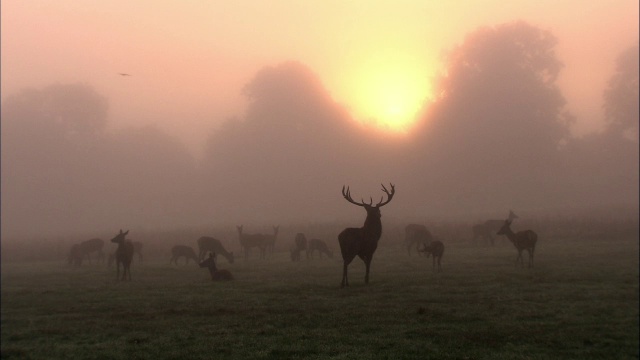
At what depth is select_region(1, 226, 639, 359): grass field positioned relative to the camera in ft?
46.0

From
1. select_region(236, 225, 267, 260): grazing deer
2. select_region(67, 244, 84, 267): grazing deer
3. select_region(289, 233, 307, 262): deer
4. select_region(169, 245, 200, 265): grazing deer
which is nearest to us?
select_region(169, 245, 200, 265): grazing deer

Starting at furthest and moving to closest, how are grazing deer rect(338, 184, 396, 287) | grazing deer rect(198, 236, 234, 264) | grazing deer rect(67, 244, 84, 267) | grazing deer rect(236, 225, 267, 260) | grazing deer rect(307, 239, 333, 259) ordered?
1. grazing deer rect(236, 225, 267, 260)
2. grazing deer rect(67, 244, 84, 267)
3. grazing deer rect(307, 239, 333, 259)
4. grazing deer rect(198, 236, 234, 264)
5. grazing deer rect(338, 184, 396, 287)

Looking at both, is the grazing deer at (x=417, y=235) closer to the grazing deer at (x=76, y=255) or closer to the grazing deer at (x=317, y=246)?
the grazing deer at (x=317, y=246)

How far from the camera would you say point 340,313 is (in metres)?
18.0

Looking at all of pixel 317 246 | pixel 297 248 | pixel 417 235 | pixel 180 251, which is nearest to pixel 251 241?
pixel 297 248

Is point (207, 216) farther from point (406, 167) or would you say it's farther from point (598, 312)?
point (598, 312)

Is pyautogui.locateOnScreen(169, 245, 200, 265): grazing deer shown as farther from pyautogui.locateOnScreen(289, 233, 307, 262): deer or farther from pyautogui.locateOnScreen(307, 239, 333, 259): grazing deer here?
pyautogui.locateOnScreen(307, 239, 333, 259): grazing deer

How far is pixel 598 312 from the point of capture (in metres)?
18.6

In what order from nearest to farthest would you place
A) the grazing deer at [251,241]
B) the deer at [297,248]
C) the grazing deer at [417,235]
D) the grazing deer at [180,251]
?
the grazing deer at [417,235] < the grazing deer at [180,251] < the deer at [297,248] < the grazing deer at [251,241]

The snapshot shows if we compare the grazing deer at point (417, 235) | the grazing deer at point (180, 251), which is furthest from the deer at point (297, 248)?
the grazing deer at point (180, 251)

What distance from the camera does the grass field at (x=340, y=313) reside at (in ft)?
46.0

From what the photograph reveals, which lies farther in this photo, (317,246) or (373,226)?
(317,246)

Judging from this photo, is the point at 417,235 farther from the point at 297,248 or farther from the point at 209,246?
the point at 209,246

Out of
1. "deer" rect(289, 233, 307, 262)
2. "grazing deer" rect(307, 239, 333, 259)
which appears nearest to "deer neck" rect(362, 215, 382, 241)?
"deer" rect(289, 233, 307, 262)
